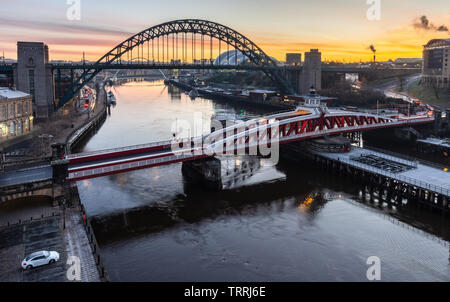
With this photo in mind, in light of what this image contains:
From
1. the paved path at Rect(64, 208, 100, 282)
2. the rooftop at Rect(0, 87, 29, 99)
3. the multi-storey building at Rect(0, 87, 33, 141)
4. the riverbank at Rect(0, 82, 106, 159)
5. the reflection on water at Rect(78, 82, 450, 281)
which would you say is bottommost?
the reflection on water at Rect(78, 82, 450, 281)

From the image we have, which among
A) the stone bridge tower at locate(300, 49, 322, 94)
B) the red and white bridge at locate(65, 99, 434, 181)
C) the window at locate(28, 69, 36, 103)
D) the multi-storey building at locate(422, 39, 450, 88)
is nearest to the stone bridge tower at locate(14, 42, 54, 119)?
the window at locate(28, 69, 36, 103)

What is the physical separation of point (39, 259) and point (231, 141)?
63.8 feet

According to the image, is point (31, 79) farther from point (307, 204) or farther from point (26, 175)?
point (307, 204)

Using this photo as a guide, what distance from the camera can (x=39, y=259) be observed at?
1739 cm

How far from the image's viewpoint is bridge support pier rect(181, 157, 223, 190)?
32991mm

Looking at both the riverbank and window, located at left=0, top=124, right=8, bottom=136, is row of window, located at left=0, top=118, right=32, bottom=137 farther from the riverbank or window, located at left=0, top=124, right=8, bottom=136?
the riverbank

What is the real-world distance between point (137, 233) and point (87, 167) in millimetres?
5972

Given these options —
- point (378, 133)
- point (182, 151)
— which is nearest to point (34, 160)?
point (182, 151)

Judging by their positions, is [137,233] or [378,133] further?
[378,133]

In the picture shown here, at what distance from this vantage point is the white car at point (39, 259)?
56.3 feet

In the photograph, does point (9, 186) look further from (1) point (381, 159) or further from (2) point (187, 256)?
(1) point (381, 159)

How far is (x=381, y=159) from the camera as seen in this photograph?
3806 cm

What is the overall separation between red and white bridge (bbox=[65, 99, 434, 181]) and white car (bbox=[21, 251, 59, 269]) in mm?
8488

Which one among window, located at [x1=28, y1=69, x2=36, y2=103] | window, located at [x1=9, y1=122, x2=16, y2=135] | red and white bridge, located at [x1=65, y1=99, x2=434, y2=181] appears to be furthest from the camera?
window, located at [x1=28, y1=69, x2=36, y2=103]
